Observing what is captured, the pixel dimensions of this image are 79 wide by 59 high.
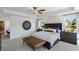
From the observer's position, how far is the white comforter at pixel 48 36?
1.66 m

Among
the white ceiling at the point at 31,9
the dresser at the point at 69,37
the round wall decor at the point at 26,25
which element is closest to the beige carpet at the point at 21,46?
the dresser at the point at 69,37

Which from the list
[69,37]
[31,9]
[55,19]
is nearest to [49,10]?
[55,19]

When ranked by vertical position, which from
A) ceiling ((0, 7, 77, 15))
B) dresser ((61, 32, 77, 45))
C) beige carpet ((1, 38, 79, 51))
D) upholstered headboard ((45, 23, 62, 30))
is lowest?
beige carpet ((1, 38, 79, 51))

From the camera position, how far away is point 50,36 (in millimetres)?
1671

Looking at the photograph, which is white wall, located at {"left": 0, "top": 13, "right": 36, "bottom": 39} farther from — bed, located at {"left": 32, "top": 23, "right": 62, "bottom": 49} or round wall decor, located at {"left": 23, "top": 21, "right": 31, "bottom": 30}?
bed, located at {"left": 32, "top": 23, "right": 62, "bottom": 49}

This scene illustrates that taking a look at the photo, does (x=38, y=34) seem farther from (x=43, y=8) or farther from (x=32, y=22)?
(x=43, y=8)

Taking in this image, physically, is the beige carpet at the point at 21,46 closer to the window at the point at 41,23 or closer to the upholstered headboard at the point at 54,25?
the upholstered headboard at the point at 54,25

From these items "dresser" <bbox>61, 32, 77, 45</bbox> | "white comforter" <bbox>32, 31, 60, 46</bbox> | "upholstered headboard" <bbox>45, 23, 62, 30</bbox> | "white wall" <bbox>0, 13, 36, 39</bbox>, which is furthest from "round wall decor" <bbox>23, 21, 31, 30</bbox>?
"dresser" <bbox>61, 32, 77, 45</bbox>

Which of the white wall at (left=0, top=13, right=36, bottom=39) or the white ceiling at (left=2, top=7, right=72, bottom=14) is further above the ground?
the white ceiling at (left=2, top=7, right=72, bottom=14)

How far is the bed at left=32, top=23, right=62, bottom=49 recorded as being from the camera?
1652 mm

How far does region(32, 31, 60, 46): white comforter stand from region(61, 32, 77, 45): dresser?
4.0 inches

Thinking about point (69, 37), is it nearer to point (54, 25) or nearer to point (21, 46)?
point (54, 25)

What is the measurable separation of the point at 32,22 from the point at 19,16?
0.87ft
